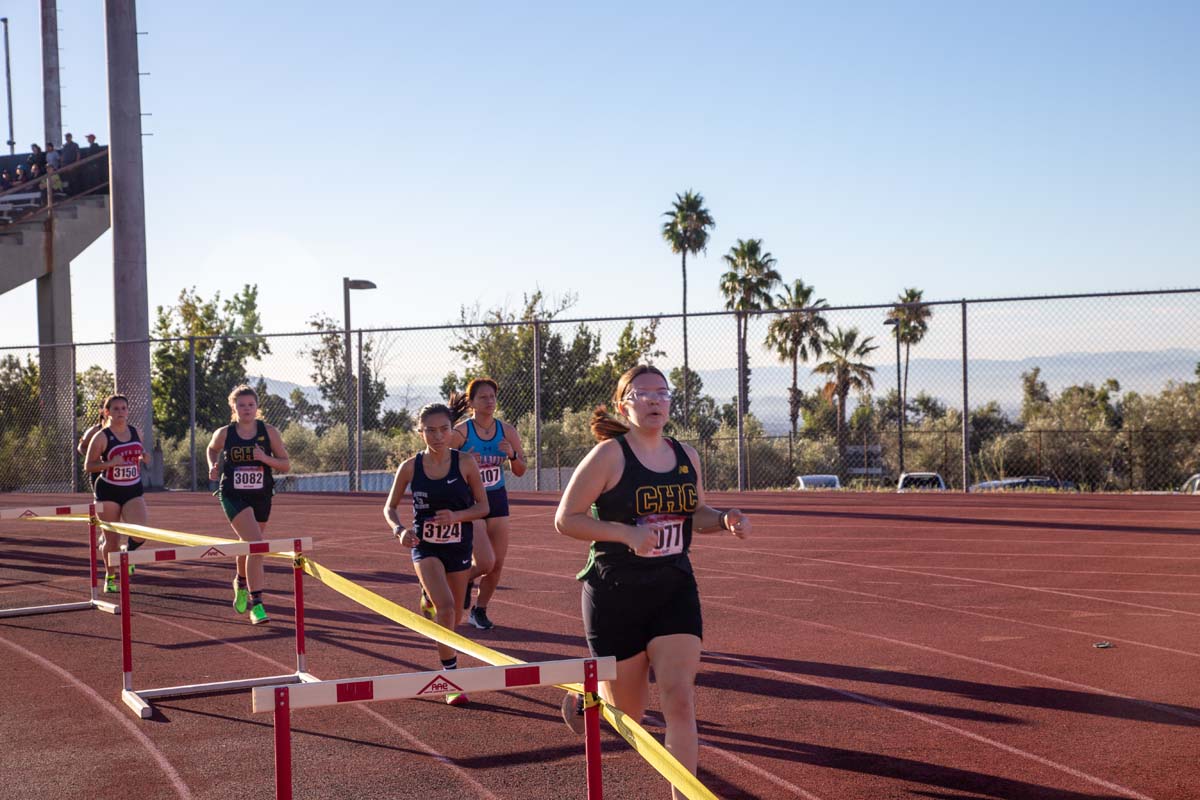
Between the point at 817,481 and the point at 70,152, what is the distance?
23.6 meters

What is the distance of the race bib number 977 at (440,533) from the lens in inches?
309

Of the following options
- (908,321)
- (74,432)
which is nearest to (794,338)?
(908,321)

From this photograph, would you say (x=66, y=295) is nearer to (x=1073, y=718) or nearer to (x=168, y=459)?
(x=168, y=459)

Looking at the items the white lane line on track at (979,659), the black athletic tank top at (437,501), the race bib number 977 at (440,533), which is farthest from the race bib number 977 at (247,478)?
the race bib number 977 at (440,533)

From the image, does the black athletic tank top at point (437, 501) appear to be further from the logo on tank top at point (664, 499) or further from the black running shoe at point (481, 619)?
the logo on tank top at point (664, 499)

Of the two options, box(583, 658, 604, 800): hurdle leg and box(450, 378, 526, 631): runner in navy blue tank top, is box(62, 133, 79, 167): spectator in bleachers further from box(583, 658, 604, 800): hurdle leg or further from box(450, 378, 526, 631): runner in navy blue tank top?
box(583, 658, 604, 800): hurdle leg

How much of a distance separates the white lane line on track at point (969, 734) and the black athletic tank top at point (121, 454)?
274 inches

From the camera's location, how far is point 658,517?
5199 millimetres

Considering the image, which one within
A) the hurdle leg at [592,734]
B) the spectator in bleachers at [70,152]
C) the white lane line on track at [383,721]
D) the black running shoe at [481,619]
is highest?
the spectator in bleachers at [70,152]

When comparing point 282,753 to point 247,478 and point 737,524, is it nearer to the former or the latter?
point 737,524

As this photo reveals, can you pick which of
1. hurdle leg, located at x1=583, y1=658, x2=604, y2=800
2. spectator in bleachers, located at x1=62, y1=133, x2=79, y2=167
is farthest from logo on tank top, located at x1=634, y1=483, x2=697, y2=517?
spectator in bleachers, located at x1=62, y1=133, x2=79, y2=167

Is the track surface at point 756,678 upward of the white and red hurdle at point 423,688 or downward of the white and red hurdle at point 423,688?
downward

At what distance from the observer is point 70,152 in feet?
115

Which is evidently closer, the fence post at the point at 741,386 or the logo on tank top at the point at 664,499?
the logo on tank top at the point at 664,499
